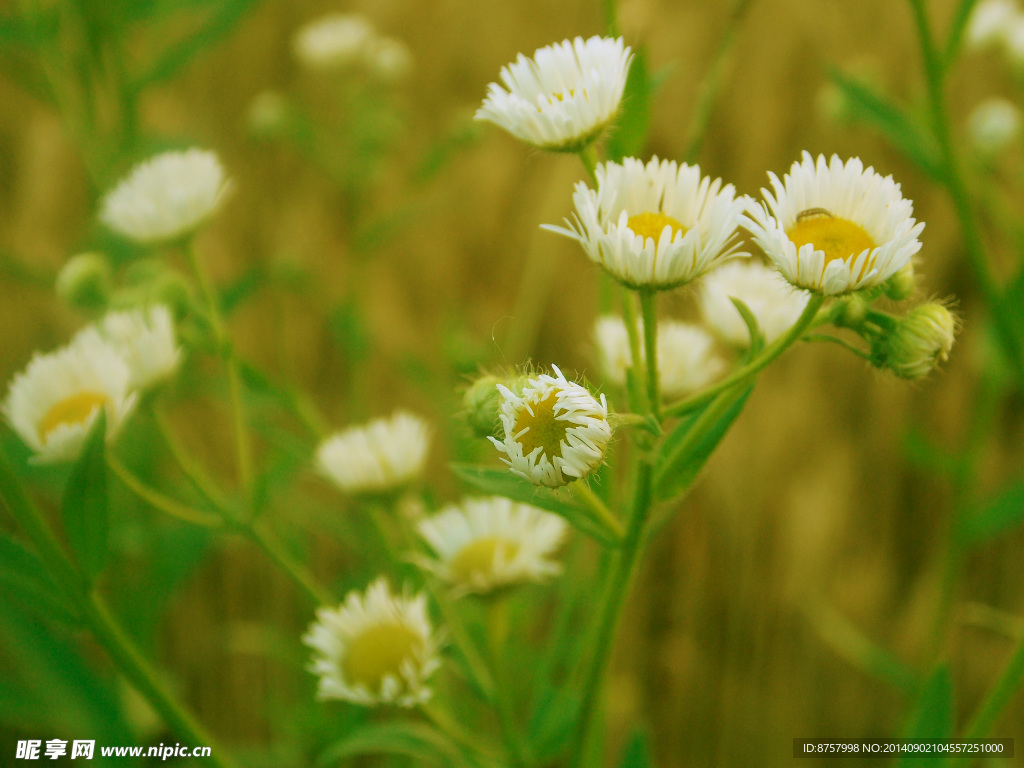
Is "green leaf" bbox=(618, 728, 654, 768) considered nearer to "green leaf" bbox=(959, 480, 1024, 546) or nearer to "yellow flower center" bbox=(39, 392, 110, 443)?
"yellow flower center" bbox=(39, 392, 110, 443)

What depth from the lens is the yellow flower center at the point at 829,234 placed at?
36 cm

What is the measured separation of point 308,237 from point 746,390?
111 centimetres

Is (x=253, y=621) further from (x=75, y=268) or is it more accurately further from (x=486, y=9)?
(x=486, y=9)

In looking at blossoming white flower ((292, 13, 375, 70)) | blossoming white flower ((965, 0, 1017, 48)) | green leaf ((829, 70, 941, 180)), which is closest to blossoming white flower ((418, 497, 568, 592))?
green leaf ((829, 70, 941, 180))

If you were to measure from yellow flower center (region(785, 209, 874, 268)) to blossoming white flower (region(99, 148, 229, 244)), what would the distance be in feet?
1.48

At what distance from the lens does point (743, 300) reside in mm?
500

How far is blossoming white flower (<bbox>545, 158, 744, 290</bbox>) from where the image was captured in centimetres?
34

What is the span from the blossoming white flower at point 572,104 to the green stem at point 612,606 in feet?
0.54

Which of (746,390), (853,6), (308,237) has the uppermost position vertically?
(853,6)

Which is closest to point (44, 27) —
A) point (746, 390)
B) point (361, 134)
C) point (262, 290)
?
point (361, 134)

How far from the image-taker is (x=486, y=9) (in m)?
1.32

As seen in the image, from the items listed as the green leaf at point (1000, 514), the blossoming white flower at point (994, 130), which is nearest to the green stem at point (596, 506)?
the green leaf at point (1000, 514)

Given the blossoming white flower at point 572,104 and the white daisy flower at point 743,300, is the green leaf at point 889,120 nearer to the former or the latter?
the white daisy flower at point 743,300

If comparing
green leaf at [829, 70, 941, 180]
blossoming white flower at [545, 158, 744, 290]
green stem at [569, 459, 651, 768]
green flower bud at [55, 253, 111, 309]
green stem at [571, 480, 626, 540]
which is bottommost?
green stem at [569, 459, 651, 768]
